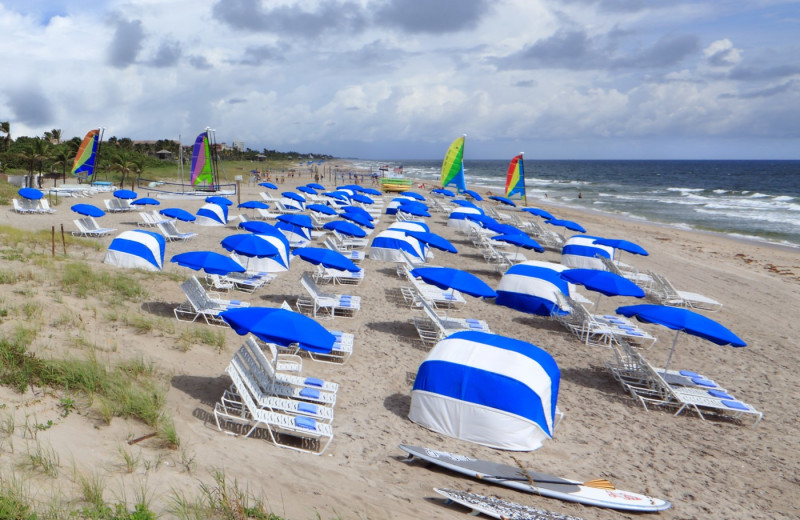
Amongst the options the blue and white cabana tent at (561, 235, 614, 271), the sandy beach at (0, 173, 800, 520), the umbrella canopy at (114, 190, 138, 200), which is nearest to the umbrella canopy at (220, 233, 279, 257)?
the sandy beach at (0, 173, 800, 520)

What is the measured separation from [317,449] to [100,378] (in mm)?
2670

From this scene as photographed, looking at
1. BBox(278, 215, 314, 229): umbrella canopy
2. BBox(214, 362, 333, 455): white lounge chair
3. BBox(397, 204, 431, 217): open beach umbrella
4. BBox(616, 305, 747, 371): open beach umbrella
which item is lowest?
BBox(214, 362, 333, 455): white lounge chair

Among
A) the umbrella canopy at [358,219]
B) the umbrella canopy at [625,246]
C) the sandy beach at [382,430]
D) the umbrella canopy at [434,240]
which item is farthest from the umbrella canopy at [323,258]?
the umbrella canopy at [625,246]

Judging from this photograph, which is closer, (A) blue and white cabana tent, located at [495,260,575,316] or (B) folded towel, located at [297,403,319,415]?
(B) folded towel, located at [297,403,319,415]

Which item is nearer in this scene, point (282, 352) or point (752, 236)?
point (282, 352)

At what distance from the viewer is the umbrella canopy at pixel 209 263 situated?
10.0 metres

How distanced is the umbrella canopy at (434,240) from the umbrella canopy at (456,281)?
4048 mm

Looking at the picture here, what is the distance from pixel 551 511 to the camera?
16.3 feet

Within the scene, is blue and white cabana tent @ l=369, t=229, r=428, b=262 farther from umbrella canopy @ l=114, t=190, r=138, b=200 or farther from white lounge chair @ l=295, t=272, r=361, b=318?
umbrella canopy @ l=114, t=190, r=138, b=200

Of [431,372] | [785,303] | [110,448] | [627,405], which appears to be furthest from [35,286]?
[785,303]

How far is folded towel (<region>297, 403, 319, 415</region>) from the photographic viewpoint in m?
6.18

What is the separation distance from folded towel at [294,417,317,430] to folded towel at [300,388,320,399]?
72cm

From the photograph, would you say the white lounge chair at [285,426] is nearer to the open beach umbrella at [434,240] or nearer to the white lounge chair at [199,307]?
the white lounge chair at [199,307]

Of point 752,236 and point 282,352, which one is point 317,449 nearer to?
point 282,352
